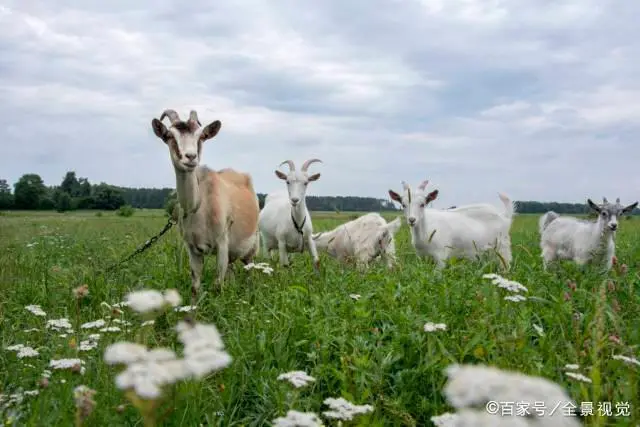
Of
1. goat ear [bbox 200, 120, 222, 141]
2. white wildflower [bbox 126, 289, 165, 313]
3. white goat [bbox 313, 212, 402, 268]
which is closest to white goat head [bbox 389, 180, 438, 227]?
white goat [bbox 313, 212, 402, 268]

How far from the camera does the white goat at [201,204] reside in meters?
6.25

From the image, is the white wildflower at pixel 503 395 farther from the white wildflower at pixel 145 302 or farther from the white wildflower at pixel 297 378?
the white wildflower at pixel 297 378

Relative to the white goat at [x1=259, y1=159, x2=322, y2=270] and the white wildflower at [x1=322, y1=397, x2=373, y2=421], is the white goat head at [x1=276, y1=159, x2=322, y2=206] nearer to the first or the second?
the white goat at [x1=259, y1=159, x2=322, y2=270]

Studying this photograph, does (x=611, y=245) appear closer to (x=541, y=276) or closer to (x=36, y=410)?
(x=541, y=276)

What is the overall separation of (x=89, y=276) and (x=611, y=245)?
7.73 metres

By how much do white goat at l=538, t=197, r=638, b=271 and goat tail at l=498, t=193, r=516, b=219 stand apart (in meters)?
0.96

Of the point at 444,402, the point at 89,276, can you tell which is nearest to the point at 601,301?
the point at 444,402

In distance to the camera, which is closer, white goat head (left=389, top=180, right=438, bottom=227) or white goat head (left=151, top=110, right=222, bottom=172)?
white goat head (left=151, top=110, right=222, bottom=172)

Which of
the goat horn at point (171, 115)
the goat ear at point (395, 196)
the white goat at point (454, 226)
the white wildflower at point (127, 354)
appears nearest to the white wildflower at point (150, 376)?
the white wildflower at point (127, 354)

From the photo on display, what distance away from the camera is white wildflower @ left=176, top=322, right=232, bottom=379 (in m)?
1.25

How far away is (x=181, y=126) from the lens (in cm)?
631

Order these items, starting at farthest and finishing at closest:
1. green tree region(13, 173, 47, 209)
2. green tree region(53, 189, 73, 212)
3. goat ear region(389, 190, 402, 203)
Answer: green tree region(13, 173, 47, 209) → green tree region(53, 189, 73, 212) → goat ear region(389, 190, 402, 203)

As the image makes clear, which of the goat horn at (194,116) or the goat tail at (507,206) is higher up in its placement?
the goat horn at (194,116)

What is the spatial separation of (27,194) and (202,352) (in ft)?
252
